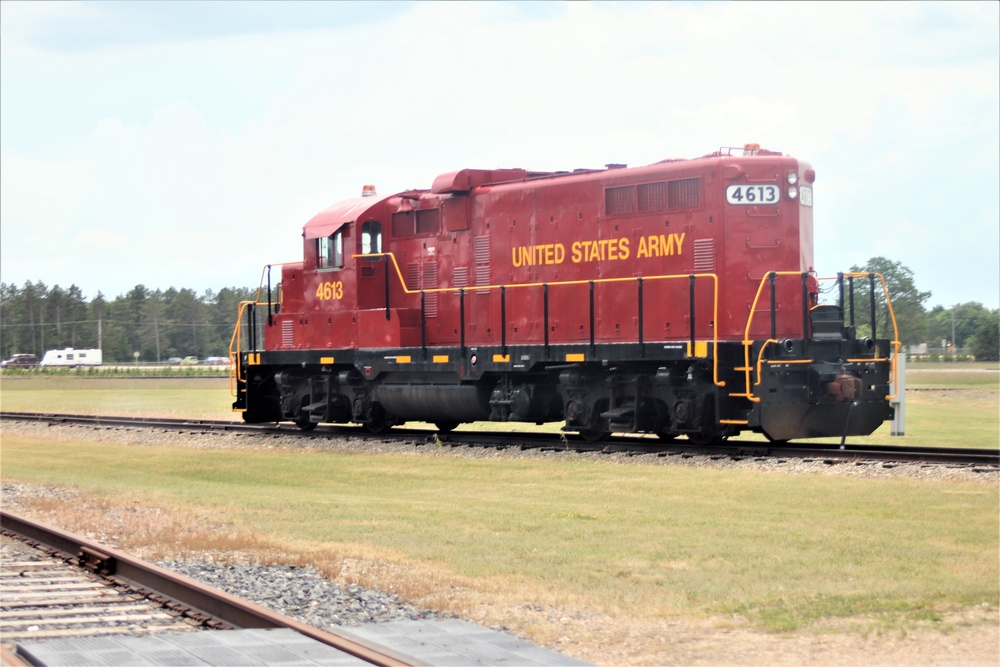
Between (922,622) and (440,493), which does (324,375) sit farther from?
(922,622)

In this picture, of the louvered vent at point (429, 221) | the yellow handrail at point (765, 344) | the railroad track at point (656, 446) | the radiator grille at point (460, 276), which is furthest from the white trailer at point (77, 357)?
the yellow handrail at point (765, 344)

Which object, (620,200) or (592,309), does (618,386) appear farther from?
(620,200)

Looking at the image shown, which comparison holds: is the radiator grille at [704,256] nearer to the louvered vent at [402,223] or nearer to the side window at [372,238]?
the louvered vent at [402,223]

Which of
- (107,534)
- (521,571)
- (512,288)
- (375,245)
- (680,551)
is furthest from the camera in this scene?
(375,245)

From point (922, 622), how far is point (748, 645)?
1280 mm

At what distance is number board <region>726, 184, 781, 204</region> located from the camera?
1552cm

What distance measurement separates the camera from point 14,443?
21.0 m

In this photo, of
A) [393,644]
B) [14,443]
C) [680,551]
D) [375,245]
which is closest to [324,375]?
[375,245]

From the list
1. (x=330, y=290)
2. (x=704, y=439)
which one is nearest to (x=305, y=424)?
(x=330, y=290)

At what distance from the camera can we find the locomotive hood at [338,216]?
19562 millimetres

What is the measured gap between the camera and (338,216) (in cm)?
1995

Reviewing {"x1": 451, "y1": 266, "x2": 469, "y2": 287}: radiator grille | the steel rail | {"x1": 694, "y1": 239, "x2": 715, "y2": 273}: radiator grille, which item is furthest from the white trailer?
the steel rail

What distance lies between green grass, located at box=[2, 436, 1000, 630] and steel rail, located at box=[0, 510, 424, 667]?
1.70 metres

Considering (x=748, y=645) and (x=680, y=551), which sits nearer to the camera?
(x=748, y=645)
